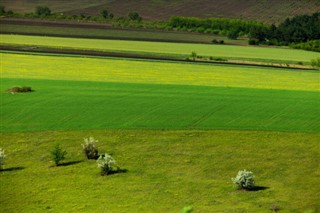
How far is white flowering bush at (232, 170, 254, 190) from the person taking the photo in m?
39.0

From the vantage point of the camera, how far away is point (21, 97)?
60.2m

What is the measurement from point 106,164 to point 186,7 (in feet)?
442

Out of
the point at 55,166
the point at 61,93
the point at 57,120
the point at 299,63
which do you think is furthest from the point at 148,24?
the point at 55,166

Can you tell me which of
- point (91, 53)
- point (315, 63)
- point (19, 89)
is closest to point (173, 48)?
point (91, 53)

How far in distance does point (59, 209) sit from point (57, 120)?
16760mm

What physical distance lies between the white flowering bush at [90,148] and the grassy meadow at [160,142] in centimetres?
61

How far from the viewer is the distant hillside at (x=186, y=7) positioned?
163m

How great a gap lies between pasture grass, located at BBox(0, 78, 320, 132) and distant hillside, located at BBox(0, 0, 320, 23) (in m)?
95.9

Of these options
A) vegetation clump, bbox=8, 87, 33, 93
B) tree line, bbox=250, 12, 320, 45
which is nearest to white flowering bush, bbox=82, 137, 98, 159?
vegetation clump, bbox=8, 87, 33, 93

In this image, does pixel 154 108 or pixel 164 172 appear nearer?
pixel 164 172

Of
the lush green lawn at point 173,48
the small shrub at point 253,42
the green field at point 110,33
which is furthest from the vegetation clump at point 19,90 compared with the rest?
the small shrub at point 253,42

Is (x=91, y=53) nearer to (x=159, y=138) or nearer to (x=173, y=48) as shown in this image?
(x=173, y=48)

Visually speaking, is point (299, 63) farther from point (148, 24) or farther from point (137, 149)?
point (148, 24)

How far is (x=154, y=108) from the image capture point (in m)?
56.3
